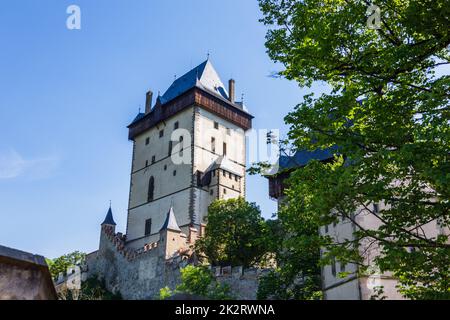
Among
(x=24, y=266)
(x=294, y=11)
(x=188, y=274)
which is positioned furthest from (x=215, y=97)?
(x=24, y=266)

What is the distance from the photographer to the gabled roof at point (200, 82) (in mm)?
48906

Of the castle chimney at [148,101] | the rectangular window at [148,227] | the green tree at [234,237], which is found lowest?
the green tree at [234,237]

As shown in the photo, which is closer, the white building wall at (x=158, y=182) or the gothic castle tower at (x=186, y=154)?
the gothic castle tower at (x=186, y=154)

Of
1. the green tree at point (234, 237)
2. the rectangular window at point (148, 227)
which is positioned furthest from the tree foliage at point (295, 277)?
the rectangular window at point (148, 227)

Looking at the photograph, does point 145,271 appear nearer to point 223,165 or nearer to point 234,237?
point 234,237

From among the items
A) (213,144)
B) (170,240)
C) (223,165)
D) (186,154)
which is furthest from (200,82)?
(170,240)

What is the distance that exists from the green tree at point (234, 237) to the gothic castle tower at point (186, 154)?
7.58 metres

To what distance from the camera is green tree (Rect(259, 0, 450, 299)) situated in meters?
7.82

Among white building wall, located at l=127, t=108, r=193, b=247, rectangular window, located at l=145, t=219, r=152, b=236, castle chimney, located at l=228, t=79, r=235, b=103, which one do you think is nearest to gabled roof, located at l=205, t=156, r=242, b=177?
white building wall, located at l=127, t=108, r=193, b=247

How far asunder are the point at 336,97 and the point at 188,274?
14685 mm

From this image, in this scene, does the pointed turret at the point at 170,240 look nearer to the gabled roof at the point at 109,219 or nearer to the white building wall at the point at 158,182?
the white building wall at the point at 158,182

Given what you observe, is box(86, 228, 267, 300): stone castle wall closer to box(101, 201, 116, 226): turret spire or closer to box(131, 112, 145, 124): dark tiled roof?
box(101, 201, 116, 226): turret spire

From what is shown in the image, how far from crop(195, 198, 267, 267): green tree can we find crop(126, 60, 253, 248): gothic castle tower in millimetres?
7583
